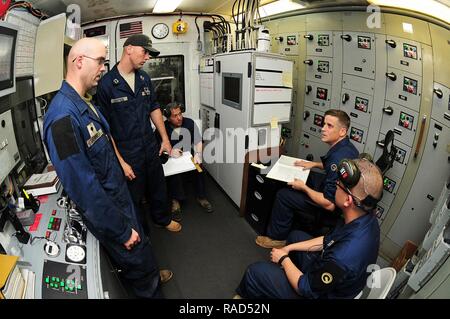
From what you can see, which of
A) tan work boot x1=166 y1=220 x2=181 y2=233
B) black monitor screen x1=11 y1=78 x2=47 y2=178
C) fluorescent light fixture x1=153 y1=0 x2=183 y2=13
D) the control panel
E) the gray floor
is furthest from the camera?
fluorescent light fixture x1=153 y1=0 x2=183 y2=13

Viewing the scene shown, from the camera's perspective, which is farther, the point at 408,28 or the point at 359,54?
the point at 359,54

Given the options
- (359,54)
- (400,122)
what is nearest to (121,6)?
(359,54)

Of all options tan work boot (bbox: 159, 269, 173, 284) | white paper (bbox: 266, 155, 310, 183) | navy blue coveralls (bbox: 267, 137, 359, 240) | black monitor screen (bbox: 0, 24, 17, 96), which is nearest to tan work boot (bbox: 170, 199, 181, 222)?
tan work boot (bbox: 159, 269, 173, 284)

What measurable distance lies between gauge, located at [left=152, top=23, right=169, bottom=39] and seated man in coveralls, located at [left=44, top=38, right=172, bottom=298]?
8.94 feet

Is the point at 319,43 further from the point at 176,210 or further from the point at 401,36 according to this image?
the point at 176,210

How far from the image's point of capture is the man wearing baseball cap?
Answer: 195 centimetres

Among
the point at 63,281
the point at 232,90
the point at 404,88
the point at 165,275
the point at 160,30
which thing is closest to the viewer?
the point at 63,281

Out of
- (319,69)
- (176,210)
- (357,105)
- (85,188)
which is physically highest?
(319,69)

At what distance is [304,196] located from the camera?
2219 millimetres

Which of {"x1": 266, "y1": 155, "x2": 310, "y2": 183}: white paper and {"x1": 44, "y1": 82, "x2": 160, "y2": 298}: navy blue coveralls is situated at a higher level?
{"x1": 44, "y1": 82, "x2": 160, "y2": 298}: navy blue coveralls

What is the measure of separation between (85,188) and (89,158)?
0.61ft

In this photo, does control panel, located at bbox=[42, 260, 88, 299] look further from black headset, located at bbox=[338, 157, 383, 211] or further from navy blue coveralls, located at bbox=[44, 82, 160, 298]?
black headset, located at bbox=[338, 157, 383, 211]

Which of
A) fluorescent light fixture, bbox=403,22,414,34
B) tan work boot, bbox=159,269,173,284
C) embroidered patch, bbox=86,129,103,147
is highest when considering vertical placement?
fluorescent light fixture, bbox=403,22,414,34

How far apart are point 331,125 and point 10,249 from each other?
7.57 ft
